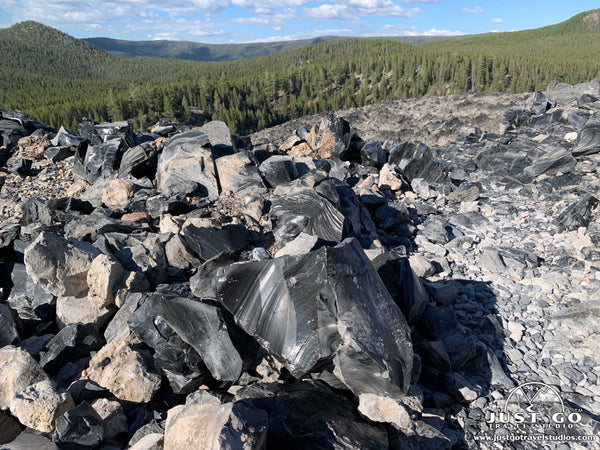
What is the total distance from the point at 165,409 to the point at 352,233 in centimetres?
497

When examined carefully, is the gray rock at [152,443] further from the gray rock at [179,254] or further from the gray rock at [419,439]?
the gray rock at [179,254]

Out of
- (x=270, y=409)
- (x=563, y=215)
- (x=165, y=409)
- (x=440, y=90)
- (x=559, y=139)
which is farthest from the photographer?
(x=440, y=90)

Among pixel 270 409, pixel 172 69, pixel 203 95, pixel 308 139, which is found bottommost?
pixel 270 409

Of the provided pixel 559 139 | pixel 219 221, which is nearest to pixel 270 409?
pixel 219 221

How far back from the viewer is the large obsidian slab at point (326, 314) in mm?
3930

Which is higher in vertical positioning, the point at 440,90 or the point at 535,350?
the point at 440,90

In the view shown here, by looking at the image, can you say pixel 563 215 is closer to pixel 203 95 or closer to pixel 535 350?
pixel 535 350

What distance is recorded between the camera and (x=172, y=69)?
89750 mm

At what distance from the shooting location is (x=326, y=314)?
4.06m

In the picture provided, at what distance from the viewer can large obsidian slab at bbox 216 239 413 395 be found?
3.93m

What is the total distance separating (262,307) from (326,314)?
81 cm

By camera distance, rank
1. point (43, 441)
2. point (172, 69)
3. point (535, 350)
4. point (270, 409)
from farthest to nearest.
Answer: point (172, 69) → point (535, 350) → point (270, 409) → point (43, 441)

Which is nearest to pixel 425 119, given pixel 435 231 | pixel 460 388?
pixel 435 231

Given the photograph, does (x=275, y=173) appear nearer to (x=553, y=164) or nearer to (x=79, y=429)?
(x=79, y=429)
